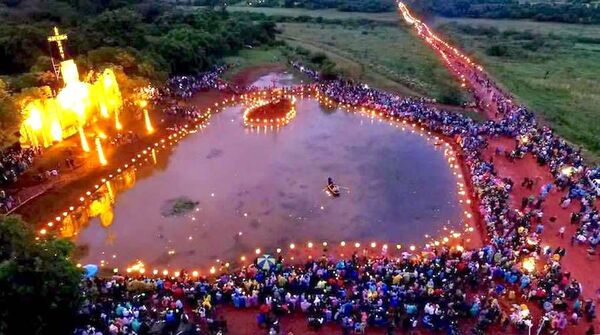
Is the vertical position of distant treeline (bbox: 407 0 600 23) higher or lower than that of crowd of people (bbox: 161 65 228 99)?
higher

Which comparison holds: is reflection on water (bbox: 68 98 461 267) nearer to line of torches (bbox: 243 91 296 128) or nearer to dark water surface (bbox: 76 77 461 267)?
dark water surface (bbox: 76 77 461 267)

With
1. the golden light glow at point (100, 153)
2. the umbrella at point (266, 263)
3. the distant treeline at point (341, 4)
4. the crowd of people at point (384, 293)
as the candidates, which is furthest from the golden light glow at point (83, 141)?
the distant treeline at point (341, 4)

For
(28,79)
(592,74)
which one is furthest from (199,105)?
(592,74)

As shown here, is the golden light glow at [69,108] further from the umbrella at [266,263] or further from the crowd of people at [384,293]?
the umbrella at [266,263]

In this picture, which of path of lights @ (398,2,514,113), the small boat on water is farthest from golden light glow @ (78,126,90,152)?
path of lights @ (398,2,514,113)

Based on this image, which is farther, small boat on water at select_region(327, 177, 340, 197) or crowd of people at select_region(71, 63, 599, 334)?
small boat on water at select_region(327, 177, 340, 197)

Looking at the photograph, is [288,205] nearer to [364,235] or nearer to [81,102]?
[364,235]
